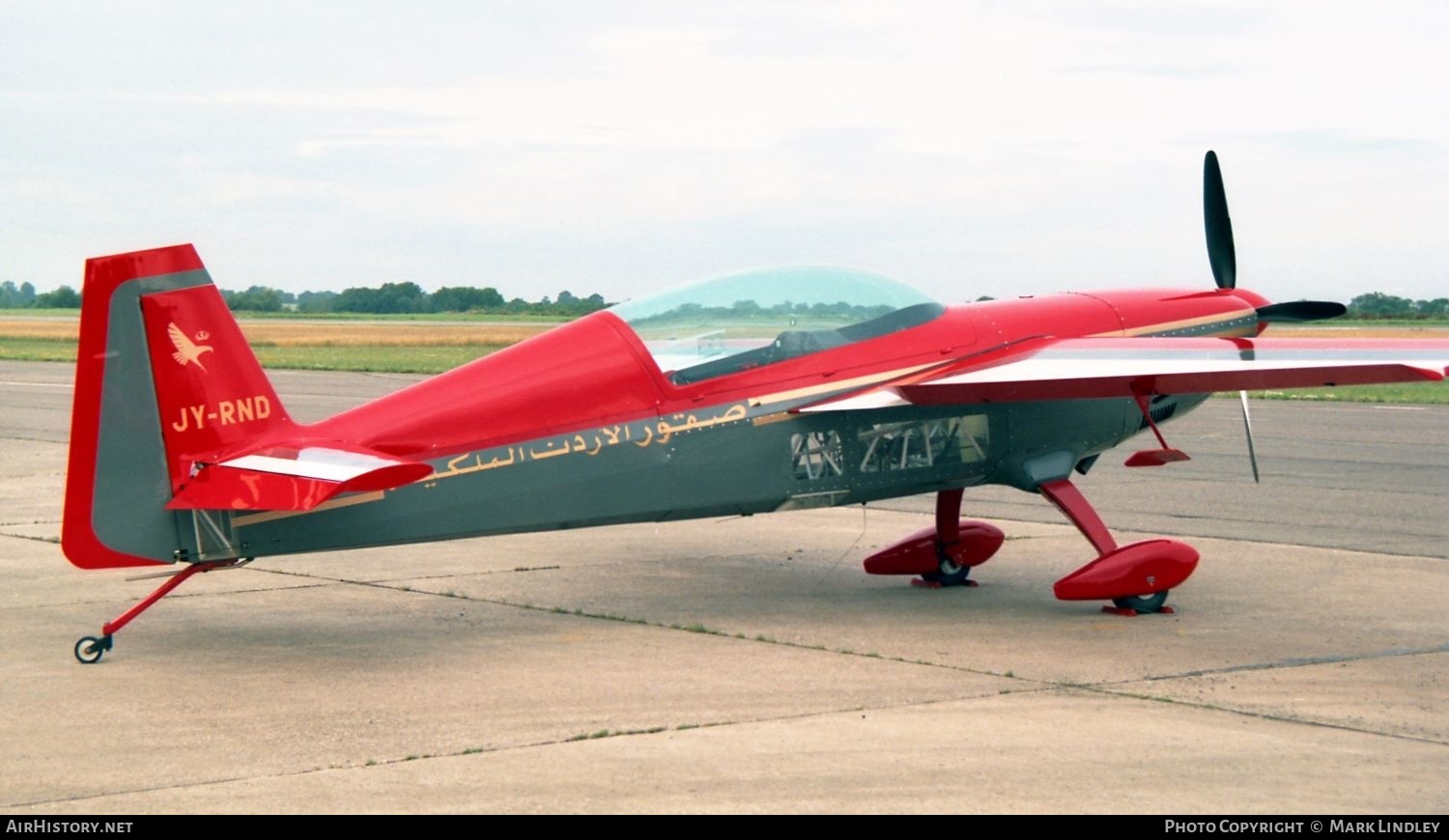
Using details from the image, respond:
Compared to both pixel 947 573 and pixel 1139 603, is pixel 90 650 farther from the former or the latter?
pixel 1139 603

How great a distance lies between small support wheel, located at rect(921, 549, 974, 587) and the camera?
10859 millimetres

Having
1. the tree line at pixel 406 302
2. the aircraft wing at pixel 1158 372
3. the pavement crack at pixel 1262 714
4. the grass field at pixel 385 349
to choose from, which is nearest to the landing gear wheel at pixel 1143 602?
the aircraft wing at pixel 1158 372

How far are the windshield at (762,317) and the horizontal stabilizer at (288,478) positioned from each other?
1952 mm

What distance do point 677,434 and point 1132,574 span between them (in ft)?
9.71

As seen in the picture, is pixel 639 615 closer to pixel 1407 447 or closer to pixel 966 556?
pixel 966 556

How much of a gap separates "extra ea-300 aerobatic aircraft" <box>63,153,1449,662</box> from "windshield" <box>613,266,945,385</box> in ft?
0.05

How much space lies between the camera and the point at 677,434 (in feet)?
30.0

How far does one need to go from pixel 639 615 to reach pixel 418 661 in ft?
5.78

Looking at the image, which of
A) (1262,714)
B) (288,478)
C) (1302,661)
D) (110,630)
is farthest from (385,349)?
(1262,714)

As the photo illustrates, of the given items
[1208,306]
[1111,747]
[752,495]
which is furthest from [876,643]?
[1208,306]

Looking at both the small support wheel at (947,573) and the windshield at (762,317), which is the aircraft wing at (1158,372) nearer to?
the windshield at (762,317)

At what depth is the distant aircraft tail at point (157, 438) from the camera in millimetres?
7934

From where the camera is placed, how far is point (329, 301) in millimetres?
143625

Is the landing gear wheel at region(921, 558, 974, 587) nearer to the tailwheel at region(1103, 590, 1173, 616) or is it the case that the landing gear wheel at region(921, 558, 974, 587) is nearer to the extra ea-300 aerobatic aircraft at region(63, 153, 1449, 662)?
the extra ea-300 aerobatic aircraft at region(63, 153, 1449, 662)
